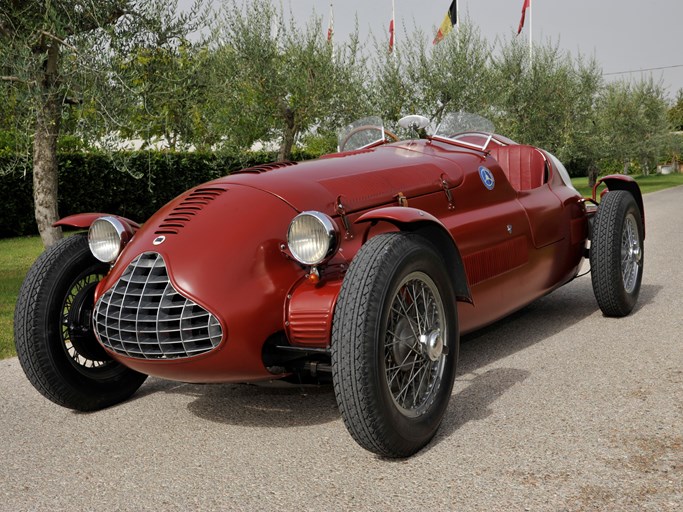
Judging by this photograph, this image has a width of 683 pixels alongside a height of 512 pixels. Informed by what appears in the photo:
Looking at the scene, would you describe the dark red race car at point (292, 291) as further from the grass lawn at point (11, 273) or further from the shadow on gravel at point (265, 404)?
the grass lawn at point (11, 273)

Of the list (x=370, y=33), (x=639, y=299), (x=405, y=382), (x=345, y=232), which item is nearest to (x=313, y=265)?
(x=345, y=232)

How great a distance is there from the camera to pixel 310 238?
3.47 m

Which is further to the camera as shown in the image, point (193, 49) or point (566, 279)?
point (193, 49)

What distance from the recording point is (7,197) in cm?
1628

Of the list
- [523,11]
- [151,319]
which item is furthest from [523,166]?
[523,11]

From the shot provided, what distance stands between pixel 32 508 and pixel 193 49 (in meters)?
7.53

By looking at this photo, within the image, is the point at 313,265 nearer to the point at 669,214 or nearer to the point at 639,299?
the point at 639,299

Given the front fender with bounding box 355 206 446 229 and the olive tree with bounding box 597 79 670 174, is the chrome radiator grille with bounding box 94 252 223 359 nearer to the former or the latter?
the front fender with bounding box 355 206 446 229

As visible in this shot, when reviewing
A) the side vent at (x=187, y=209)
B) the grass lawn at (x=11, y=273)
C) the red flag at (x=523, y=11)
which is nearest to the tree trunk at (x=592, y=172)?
the red flag at (x=523, y=11)

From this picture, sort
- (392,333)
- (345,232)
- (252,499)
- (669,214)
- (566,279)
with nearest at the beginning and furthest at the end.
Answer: (252,499) < (392,333) < (345,232) < (566,279) < (669,214)

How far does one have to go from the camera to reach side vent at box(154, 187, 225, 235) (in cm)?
369

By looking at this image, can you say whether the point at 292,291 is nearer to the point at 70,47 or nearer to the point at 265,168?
the point at 265,168

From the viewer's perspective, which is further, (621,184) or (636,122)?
(636,122)

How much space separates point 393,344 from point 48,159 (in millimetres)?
7174
